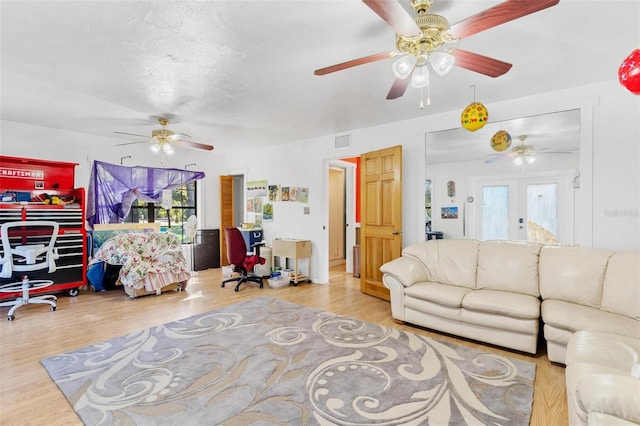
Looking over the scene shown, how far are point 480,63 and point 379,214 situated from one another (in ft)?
8.80

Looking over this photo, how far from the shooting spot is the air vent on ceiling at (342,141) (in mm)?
4949

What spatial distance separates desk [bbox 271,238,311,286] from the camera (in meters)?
5.20

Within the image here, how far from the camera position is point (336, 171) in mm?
6922

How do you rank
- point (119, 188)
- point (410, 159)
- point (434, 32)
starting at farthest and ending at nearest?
point (119, 188) → point (410, 159) → point (434, 32)

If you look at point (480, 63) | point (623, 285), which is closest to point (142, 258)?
point (480, 63)

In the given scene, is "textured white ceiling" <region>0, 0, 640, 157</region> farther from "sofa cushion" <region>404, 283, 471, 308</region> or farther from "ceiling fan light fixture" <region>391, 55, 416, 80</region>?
"sofa cushion" <region>404, 283, 471, 308</region>

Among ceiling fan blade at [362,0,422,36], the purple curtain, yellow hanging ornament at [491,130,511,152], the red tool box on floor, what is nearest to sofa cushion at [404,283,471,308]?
yellow hanging ornament at [491,130,511,152]

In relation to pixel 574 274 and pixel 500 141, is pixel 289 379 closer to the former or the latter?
pixel 574 274

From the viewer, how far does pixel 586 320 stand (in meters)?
2.36

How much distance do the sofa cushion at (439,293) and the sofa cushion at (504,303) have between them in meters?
0.08

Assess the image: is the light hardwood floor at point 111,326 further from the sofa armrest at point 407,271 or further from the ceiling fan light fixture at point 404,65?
the ceiling fan light fixture at point 404,65

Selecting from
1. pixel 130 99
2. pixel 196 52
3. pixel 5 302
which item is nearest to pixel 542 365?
pixel 196 52

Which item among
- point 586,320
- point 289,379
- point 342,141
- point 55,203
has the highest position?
point 342,141

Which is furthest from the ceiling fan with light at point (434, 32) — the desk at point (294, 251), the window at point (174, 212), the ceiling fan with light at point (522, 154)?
the window at point (174, 212)
